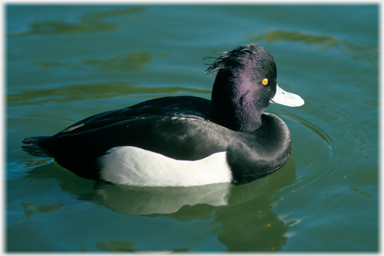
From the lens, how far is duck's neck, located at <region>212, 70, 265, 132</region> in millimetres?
4664

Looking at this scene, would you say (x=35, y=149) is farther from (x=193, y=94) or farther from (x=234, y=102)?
(x=193, y=94)

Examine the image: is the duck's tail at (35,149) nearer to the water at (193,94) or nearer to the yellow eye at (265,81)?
the water at (193,94)

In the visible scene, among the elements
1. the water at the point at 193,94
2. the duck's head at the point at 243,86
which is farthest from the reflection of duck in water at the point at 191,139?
the water at the point at 193,94

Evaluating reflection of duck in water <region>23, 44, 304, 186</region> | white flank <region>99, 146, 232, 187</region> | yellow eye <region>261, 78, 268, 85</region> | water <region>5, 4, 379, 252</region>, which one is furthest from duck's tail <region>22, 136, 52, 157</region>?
yellow eye <region>261, 78, 268, 85</region>

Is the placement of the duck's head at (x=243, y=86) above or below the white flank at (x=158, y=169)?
above

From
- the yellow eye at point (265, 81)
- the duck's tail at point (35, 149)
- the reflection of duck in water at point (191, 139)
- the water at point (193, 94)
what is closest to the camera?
the water at point (193, 94)

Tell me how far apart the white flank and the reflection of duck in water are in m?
0.01

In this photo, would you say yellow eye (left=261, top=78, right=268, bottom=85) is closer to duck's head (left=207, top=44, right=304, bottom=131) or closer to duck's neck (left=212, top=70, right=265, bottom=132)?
duck's head (left=207, top=44, right=304, bottom=131)

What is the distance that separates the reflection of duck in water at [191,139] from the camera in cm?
458

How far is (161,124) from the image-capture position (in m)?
4.60

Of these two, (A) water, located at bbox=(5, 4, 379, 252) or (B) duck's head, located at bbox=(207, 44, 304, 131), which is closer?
(A) water, located at bbox=(5, 4, 379, 252)

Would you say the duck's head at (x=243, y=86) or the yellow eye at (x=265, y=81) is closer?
the duck's head at (x=243, y=86)

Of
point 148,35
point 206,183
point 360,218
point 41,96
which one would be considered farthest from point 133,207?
point 148,35

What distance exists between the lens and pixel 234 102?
4.73 meters
